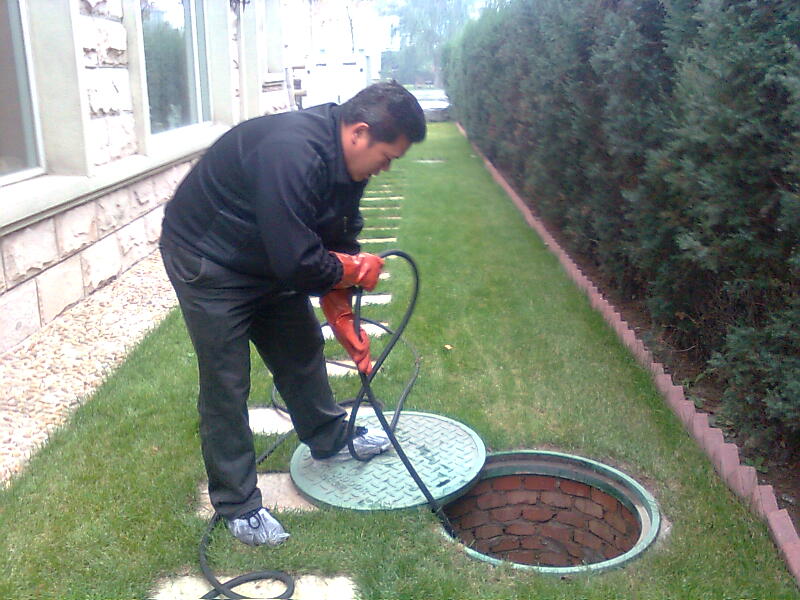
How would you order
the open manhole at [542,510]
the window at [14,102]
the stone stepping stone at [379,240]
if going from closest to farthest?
1. the open manhole at [542,510]
2. the window at [14,102]
3. the stone stepping stone at [379,240]

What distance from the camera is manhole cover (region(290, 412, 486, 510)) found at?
2.92 meters

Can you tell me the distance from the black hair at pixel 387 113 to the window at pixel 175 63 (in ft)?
15.8

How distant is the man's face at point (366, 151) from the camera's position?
239 centimetres

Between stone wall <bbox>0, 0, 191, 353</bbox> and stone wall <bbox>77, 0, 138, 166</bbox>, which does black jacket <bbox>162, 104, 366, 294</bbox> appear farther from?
stone wall <bbox>77, 0, 138, 166</bbox>

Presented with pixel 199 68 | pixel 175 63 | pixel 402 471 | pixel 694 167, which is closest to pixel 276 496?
pixel 402 471

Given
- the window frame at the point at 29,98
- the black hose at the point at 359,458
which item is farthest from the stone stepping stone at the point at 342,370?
the window frame at the point at 29,98

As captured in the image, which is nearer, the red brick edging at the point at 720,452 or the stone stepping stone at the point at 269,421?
the red brick edging at the point at 720,452

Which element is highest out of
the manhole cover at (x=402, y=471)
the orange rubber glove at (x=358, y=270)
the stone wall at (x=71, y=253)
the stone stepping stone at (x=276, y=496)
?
the orange rubber glove at (x=358, y=270)

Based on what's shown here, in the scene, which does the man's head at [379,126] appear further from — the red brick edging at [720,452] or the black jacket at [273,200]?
the red brick edging at [720,452]

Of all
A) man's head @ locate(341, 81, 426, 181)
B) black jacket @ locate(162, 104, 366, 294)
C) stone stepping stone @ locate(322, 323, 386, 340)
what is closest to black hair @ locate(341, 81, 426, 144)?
man's head @ locate(341, 81, 426, 181)

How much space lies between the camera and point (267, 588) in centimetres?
244

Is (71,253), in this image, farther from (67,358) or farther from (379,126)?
(379,126)

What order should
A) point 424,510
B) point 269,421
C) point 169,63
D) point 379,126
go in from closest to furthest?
point 379,126
point 424,510
point 269,421
point 169,63

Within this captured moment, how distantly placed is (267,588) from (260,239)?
3.60 ft
